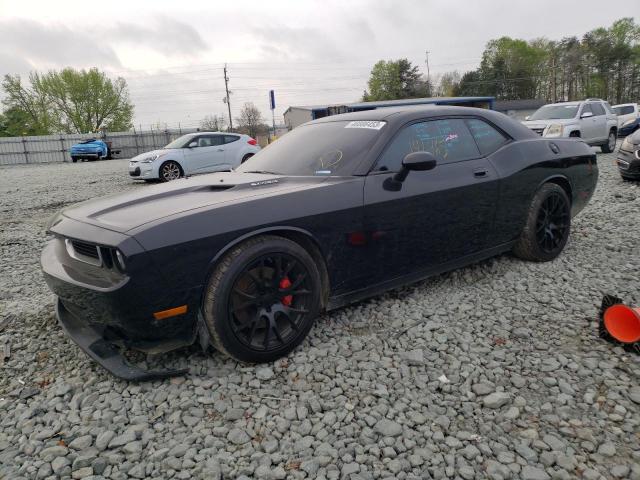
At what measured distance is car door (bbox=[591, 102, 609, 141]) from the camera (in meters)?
13.1

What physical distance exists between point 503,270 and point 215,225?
2.67m

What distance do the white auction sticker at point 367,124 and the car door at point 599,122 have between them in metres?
12.4

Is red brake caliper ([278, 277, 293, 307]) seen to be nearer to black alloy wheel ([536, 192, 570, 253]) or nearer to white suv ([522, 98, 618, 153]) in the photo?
black alloy wheel ([536, 192, 570, 253])

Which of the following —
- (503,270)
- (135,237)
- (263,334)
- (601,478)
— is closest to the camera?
(601,478)

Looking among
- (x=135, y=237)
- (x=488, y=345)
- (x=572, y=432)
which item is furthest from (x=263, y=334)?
(x=572, y=432)

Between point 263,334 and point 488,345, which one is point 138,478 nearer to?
point 263,334

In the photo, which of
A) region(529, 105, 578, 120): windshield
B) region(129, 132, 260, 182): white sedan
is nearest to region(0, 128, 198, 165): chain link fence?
region(129, 132, 260, 182): white sedan

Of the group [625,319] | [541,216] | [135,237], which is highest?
[135,237]

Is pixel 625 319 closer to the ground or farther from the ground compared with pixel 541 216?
closer to the ground

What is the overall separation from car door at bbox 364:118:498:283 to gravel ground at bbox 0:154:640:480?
0.40 meters

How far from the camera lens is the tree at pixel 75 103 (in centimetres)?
5638

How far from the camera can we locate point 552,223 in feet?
13.7

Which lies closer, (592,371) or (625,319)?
(592,371)

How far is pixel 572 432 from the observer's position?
6.63 ft
